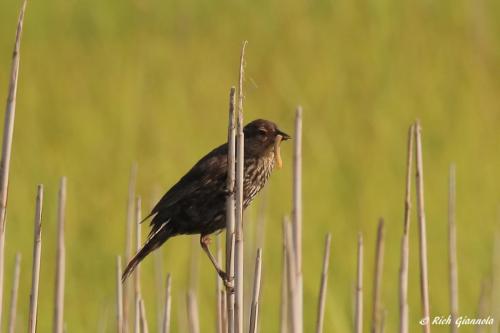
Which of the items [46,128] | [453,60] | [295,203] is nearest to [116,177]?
[46,128]

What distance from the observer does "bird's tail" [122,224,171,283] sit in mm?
4293

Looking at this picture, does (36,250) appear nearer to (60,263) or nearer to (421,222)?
(60,263)

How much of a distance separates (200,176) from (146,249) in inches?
12.6

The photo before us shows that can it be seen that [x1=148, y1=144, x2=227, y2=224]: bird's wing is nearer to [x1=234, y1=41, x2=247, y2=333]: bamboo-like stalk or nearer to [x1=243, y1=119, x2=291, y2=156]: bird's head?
[x1=243, y1=119, x2=291, y2=156]: bird's head

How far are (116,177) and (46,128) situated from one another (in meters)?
0.62

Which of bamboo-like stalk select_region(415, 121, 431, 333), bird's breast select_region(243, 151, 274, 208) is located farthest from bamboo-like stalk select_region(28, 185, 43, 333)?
bamboo-like stalk select_region(415, 121, 431, 333)

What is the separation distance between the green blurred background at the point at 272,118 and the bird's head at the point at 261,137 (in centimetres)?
166

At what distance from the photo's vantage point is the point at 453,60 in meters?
8.38

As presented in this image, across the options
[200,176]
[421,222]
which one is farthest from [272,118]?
[421,222]

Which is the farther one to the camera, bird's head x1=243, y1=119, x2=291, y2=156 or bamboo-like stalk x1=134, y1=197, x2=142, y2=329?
bird's head x1=243, y1=119, x2=291, y2=156

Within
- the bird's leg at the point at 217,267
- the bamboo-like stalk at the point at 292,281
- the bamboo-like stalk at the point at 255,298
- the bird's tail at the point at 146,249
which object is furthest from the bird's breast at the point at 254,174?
the bamboo-like stalk at the point at 292,281

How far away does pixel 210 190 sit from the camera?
4.30 metres

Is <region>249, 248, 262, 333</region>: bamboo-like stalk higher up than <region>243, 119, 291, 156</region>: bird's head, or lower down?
lower down

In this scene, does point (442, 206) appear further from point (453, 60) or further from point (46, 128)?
point (46, 128)
